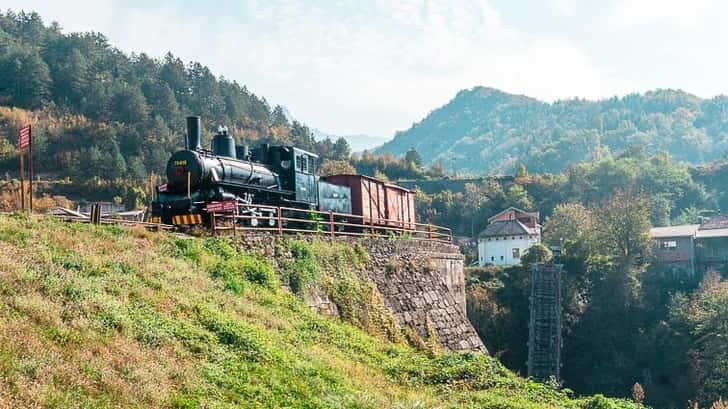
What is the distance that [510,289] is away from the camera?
2009 inches

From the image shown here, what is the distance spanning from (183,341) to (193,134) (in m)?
10.9

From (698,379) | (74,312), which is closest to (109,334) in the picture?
(74,312)

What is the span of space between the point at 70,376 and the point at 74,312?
68.6 inches

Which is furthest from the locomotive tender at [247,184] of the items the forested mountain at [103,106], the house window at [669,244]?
the house window at [669,244]

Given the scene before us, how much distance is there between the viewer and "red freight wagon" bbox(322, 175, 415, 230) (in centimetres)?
2661

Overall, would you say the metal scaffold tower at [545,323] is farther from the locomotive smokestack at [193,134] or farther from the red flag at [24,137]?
the red flag at [24,137]

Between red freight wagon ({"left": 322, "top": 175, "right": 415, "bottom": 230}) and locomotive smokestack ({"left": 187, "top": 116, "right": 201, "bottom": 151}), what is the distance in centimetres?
633

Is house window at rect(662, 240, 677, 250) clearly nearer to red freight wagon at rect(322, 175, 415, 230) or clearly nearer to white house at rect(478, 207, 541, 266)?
white house at rect(478, 207, 541, 266)

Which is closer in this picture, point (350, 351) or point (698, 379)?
point (350, 351)

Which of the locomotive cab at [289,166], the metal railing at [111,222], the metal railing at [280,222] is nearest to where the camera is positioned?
the metal railing at [111,222]

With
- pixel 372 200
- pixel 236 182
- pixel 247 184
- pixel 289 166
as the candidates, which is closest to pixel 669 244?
pixel 372 200

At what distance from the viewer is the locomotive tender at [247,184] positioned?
18594 mm

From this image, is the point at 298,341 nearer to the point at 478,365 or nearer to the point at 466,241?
the point at 478,365

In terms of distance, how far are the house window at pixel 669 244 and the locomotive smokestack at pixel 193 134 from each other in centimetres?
5204
